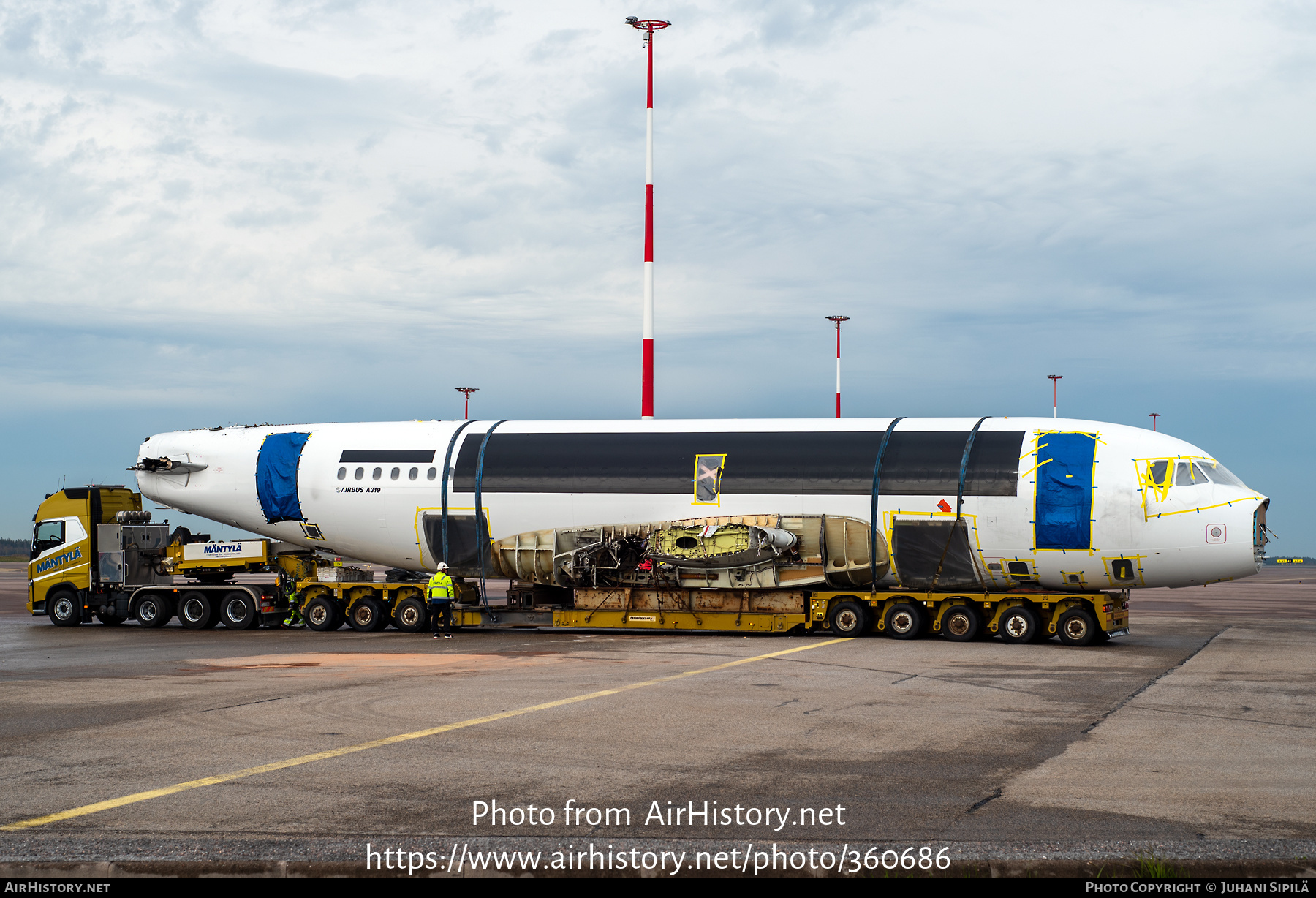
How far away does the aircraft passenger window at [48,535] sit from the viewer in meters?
28.9

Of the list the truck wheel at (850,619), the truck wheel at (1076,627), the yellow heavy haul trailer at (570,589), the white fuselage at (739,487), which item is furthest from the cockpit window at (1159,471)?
the truck wheel at (850,619)

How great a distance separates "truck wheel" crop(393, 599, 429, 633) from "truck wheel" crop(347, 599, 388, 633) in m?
0.37

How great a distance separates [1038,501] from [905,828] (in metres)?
16.1

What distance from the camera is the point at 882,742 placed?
38.1 feet

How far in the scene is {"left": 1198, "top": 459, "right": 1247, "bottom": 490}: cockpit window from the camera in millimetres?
22453

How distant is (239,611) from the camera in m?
27.3

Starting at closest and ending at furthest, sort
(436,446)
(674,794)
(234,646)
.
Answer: (674,794) → (234,646) → (436,446)

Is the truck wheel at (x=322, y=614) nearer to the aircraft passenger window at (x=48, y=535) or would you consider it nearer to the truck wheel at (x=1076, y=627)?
the aircraft passenger window at (x=48, y=535)

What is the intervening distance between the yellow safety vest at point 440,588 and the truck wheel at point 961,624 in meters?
10.6

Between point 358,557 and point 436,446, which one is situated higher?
point 436,446

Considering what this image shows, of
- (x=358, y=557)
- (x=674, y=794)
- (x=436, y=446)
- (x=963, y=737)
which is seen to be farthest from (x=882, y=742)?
(x=358, y=557)

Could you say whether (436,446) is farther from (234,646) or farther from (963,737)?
(963,737)

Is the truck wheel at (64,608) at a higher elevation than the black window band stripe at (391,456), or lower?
lower

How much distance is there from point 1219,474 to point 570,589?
46.0 feet
